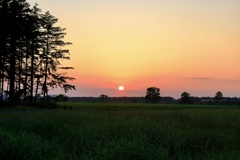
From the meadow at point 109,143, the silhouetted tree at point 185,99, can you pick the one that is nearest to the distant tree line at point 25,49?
the meadow at point 109,143

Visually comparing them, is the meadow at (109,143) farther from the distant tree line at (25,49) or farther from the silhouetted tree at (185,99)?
the silhouetted tree at (185,99)

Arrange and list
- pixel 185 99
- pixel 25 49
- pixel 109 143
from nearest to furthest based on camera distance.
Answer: pixel 109 143 < pixel 25 49 < pixel 185 99

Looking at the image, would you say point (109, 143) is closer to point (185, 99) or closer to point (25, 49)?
point (25, 49)

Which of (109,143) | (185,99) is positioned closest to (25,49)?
(109,143)

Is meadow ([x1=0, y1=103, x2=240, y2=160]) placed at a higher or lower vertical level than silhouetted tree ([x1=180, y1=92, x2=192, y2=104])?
lower

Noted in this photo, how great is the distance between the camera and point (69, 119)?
15.4 metres

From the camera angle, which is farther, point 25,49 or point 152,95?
point 152,95

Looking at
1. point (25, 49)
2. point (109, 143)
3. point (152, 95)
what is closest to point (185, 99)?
point (152, 95)

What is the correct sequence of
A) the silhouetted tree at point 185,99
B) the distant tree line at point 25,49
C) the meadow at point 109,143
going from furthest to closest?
the silhouetted tree at point 185,99 < the distant tree line at point 25,49 < the meadow at point 109,143

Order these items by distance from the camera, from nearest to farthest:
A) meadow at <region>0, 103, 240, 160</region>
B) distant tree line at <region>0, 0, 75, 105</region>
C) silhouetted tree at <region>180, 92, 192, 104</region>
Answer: meadow at <region>0, 103, 240, 160</region> → distant tree line at <region>0, 0, 75, 105</region> → silhouetted tree at <region>180, 92, 192, 104</region>

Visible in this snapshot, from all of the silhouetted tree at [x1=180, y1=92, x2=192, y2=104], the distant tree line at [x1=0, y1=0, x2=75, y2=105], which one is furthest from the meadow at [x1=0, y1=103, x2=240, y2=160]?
the silhouetted tree at [x1=180, y1=92, x2=192, y2=104]

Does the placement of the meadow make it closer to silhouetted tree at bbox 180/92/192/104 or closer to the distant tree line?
the distant tree line

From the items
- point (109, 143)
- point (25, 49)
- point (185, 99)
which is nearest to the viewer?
point (109, 143)

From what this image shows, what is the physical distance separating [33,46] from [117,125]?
35.2 meters
